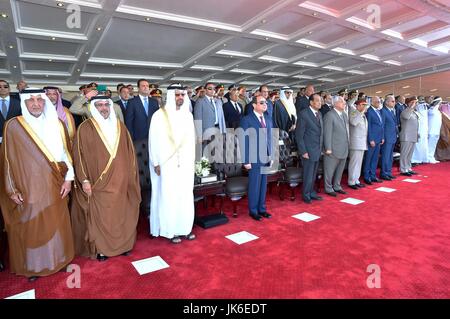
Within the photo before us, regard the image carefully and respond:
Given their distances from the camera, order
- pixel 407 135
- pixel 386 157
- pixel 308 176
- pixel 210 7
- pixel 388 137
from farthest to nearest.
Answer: pixel 210 7 → pixel 407 135 → pixel 386 157 → pixel 388 137 → pixel 308 176

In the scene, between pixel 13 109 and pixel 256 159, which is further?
pixel 13 109

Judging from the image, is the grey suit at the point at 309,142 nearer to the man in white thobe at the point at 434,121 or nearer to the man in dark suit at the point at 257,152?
the man in dark suit at the point at 257,152

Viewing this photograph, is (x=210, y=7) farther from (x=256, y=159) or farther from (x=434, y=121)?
(x=434, y=121)

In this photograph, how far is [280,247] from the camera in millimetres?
2729

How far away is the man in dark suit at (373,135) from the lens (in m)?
5.24

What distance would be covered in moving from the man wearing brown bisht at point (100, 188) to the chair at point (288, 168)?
2.56m

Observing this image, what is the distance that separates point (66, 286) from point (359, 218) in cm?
317

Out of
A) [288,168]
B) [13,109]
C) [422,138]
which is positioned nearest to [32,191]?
[13,109]

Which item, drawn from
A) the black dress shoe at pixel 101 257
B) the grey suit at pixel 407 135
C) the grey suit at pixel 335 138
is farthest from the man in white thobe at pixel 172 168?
the grey suit at pixel 407 135

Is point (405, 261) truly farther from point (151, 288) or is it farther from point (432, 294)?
point (151, 288)

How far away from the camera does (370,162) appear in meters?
5.48

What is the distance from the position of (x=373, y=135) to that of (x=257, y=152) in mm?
2838
